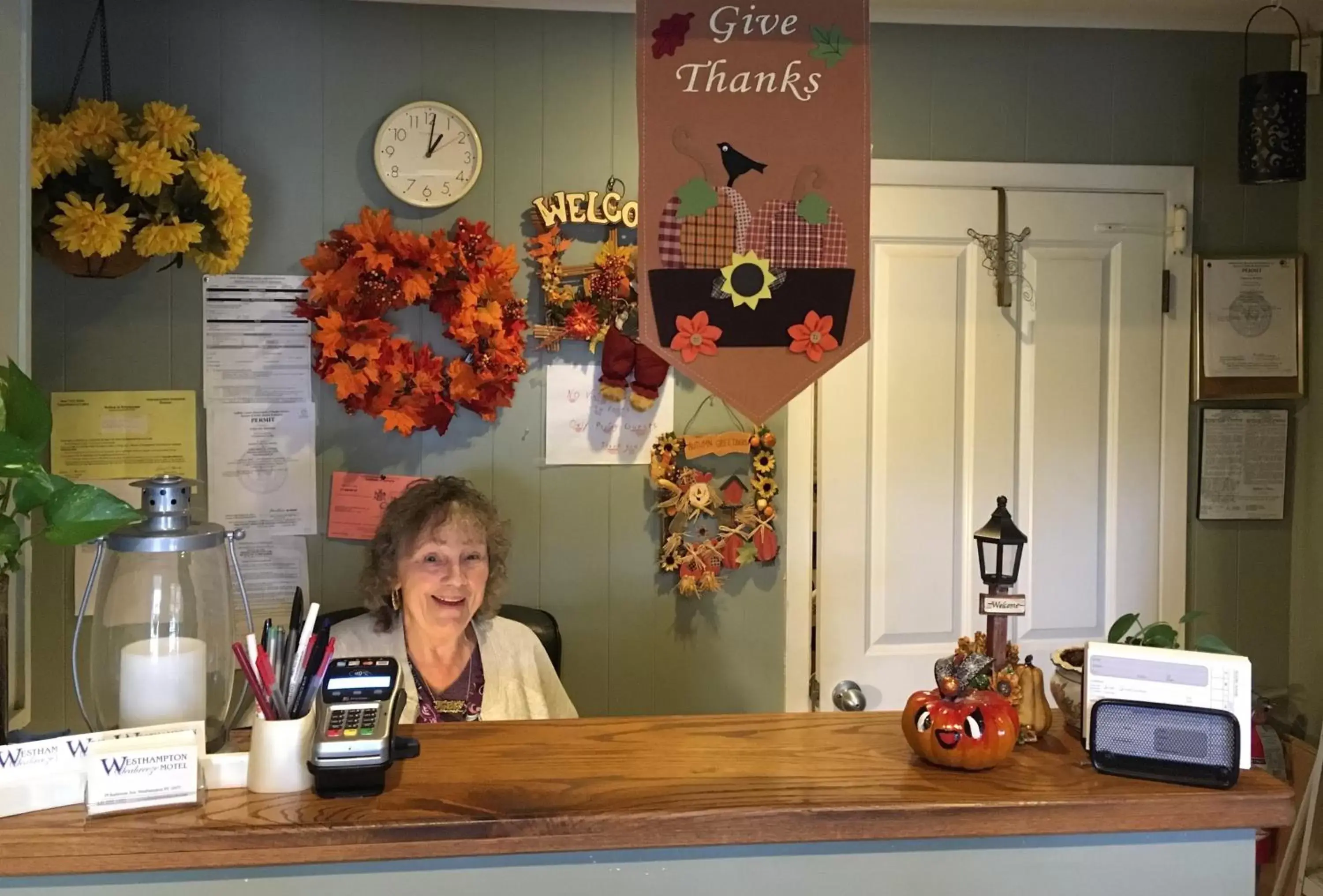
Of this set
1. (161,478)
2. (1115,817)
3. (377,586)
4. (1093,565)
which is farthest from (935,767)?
(1093,565)

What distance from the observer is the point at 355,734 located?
3.58ft

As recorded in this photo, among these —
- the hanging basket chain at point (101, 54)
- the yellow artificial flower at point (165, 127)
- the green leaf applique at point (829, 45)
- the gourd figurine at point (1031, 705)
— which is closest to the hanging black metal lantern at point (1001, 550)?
the gourd figurine at point (1031, 705)

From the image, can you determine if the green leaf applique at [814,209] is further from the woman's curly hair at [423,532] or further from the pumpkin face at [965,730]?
Answer: the woman's curly hair at [423,532]

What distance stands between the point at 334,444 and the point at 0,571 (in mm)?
1367

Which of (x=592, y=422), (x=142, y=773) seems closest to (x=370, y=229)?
(x=592, y=422)

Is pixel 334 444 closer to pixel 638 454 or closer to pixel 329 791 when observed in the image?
pixel 638 454

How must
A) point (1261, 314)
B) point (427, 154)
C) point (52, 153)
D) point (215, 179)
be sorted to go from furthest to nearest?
point (1261, 314) → point (427, 154) → point (215, 179) → point (52, 153)

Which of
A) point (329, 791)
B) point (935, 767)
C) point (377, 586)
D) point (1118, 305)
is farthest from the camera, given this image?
point (1118, 305)

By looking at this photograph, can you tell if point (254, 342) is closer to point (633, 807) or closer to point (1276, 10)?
point (633, 807)

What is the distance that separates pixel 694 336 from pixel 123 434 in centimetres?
164

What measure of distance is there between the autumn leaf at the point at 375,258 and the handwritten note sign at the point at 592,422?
44 centimetres

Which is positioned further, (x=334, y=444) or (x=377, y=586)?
(x=334, y=444)

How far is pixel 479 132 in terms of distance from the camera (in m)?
2.53

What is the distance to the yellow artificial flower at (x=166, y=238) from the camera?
7.17 ft
